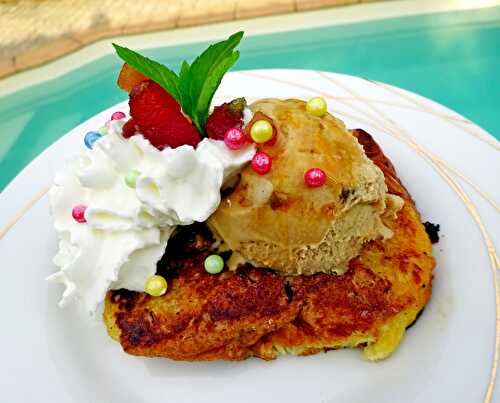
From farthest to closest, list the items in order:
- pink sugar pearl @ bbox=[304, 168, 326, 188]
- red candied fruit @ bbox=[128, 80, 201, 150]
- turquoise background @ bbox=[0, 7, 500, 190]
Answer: turquoise background @ bbox=[0, 7, 500, 190], red candied fruit @ bbox=[128, 80, 201, 150], pink sugar pearl @ bbox=[304, 168, 326, 188]

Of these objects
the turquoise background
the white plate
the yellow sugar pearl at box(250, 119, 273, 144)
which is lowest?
the white plate

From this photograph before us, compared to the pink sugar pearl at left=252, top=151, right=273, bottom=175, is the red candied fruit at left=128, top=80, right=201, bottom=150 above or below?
above

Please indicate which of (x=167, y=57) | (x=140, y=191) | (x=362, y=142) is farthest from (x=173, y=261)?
(x=167, y=57)

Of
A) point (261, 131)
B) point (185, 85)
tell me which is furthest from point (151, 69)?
point (261, 131)

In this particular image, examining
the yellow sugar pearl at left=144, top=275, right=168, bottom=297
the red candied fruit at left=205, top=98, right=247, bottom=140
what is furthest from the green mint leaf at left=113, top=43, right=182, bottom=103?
the yellow sugar pearl at left=144, top=275, right=168, bottom=297

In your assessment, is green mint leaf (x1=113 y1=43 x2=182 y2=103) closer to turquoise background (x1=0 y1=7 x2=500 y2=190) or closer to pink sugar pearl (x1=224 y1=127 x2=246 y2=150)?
pink sugar pearl (x1=224 y1=127 x2=246 y2=150)

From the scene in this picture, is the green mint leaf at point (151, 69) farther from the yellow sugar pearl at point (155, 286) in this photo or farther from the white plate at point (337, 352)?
the white plate at point (337, 352)
